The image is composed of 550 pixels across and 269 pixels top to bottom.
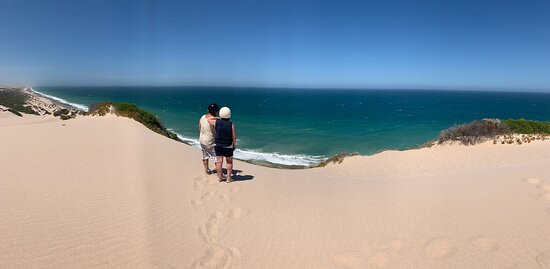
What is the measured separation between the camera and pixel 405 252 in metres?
3.99

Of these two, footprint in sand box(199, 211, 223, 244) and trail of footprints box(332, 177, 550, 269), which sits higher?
trail of footprints box(332, 177, 550, 269)

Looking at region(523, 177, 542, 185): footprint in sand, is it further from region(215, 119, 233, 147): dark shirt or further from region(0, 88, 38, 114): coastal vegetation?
region(0, 88, 38, 114): coastal vegetation

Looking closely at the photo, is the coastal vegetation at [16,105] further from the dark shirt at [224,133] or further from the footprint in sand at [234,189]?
the footprint in sand at [234,189]

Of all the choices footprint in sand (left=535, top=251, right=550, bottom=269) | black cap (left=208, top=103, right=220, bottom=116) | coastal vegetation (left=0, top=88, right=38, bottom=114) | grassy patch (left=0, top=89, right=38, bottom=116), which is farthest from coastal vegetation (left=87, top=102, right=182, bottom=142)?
footprint in sand (left=535, top=251, right=550, bottom=269)

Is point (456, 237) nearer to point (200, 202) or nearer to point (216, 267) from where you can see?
point (216, 267)

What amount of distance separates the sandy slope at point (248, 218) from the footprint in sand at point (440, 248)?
0.5 inches

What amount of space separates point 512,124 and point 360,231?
57.8 feet

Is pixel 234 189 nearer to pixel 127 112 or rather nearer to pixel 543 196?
pixel 543 196

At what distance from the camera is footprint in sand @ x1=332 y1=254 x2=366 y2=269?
3768 mm

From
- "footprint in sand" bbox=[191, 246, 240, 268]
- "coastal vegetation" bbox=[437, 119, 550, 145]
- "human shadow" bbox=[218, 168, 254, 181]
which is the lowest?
"human shadow" bbox=[218, 168, 254, 181]

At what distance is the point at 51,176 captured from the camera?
6.21 m

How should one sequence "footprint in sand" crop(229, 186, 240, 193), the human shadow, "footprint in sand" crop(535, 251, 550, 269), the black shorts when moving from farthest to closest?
the human shadow < the black shorts < "footprint in sand" crop(229, 186, 240, 193) < "footprint in sand" crop(535, 251, 550, 269)

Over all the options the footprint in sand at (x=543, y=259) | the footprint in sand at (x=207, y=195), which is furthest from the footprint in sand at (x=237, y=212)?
the footprint in sand at (x=543, y=259)

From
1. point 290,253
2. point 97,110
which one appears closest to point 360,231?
point 290,253
